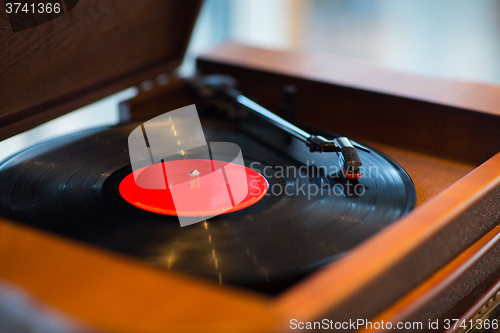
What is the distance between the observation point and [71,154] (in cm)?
105

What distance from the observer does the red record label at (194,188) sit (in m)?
0.85

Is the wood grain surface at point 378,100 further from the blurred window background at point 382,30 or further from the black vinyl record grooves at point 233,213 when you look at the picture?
the blurred window background at point 382,30

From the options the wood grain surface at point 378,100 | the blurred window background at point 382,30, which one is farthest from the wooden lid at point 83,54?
the blurred window background at point 382,30

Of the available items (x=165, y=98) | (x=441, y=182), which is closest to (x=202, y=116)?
(x=165, y=98)

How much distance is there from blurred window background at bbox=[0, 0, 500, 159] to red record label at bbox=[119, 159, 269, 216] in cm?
240

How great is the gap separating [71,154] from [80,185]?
0.54 ft

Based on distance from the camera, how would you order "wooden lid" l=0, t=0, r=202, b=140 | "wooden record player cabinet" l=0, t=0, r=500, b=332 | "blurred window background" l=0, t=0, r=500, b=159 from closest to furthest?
1. "wooden record player cabinet" l=0, t=0, r=500, b=332
2. "wooden lid" l=0, t=0, r=202, b=140
3. "blurred window background" l=0, t=0, r=500, b=159

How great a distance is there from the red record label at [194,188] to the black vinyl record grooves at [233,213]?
0.9 inches

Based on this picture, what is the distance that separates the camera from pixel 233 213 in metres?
0.82

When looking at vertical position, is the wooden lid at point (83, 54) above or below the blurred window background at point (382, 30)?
above

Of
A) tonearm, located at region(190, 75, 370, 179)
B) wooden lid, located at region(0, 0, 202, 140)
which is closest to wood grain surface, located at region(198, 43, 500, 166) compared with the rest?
tonearm, located at region(190, 75, 370, 179)

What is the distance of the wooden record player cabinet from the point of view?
0.43 meters

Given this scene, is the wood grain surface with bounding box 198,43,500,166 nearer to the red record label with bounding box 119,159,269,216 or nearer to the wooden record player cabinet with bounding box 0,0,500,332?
the wooden record player cabinet with bounding box 0,0,500,332

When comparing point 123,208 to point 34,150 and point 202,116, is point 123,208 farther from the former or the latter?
point 202,116
